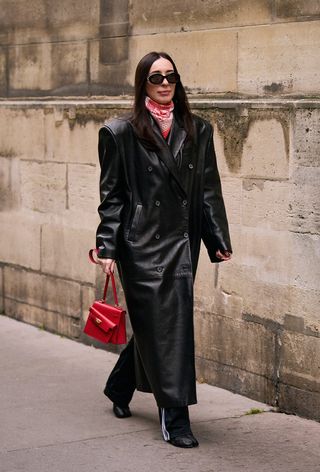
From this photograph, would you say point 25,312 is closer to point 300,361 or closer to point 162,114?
point 300,361

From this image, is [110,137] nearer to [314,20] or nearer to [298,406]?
[314,20]

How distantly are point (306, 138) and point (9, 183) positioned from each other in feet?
11.1

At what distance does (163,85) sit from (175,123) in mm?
212

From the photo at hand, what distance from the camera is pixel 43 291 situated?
358 inches

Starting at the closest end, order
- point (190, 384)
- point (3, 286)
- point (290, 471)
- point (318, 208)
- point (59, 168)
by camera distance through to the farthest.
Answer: point (290, 471), point (190, 384), point (318, 208), point (59, 168), point (3, 286)

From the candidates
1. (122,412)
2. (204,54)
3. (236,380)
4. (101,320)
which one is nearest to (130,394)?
(122,412)

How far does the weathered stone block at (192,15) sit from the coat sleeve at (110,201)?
51.8 inches

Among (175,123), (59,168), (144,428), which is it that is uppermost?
(175,123)

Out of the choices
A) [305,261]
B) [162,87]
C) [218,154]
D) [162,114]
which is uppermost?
[162,87]

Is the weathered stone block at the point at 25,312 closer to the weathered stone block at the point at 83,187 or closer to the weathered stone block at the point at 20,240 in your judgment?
the weathered stone block at the point at 20,240

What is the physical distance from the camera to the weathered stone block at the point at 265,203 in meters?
6.76

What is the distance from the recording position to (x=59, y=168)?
8.76 metres

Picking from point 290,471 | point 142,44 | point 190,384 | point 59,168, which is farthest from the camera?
point 59,168

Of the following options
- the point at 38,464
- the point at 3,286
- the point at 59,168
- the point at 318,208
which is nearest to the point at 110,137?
the point at 318,208
